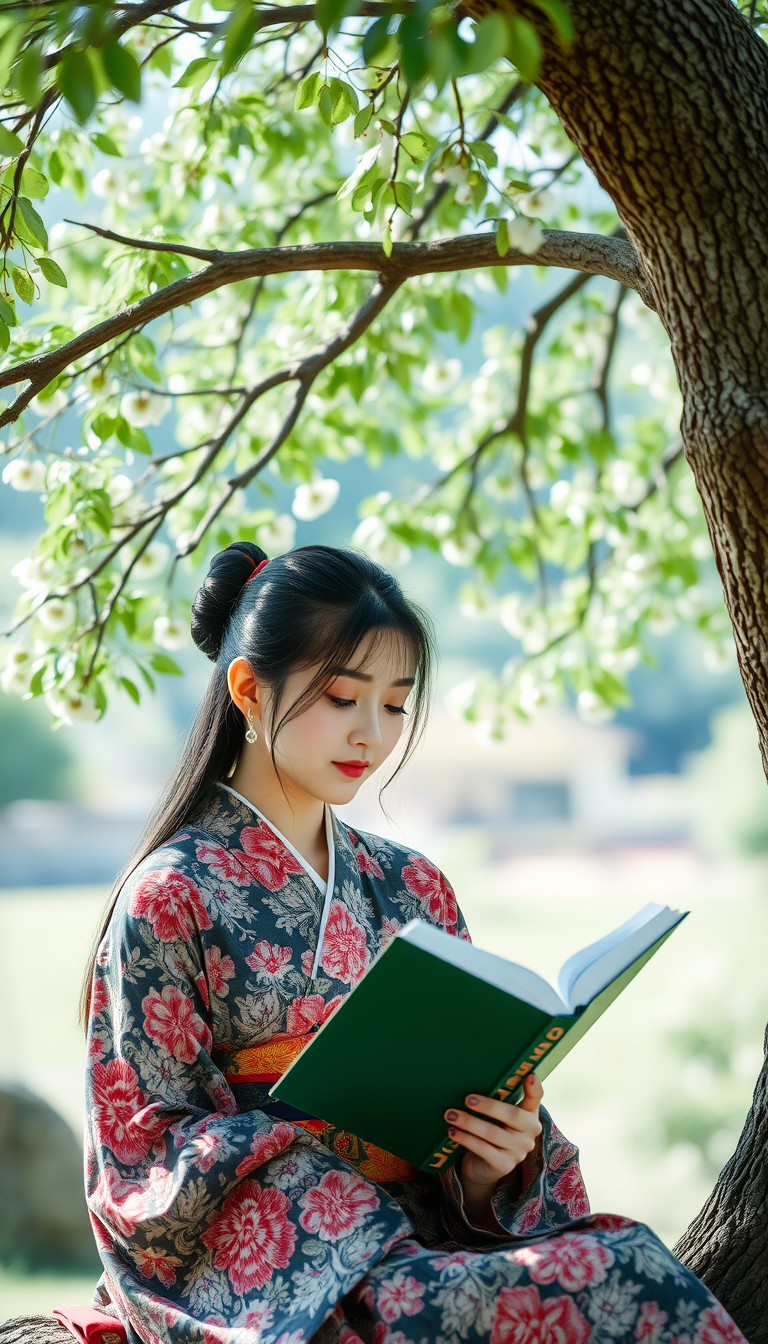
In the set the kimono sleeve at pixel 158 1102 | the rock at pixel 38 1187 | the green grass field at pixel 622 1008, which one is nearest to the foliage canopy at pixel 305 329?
the kimono sleeve at pixel 158 1102

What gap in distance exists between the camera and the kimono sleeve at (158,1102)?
1.19m

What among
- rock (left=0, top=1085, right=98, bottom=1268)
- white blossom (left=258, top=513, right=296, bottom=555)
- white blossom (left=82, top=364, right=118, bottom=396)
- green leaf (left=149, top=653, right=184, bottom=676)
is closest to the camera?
white blossom (left=82, top=364, right=118, bottom=396)

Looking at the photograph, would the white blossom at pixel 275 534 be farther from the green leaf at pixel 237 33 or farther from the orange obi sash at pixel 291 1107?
the green leaf at pixel 237 33

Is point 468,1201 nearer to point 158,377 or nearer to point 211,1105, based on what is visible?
point 211,1105

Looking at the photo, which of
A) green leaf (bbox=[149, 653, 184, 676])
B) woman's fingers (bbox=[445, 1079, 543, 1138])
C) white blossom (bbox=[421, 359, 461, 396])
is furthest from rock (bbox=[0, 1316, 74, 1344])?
white blossom (bbox=[421, 359, 461, 396])

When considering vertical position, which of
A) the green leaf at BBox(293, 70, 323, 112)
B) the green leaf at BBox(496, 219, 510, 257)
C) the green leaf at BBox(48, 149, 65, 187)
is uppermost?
the green leaf at BBox(48, 149, 65, 187)

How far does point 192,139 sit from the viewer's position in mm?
2561

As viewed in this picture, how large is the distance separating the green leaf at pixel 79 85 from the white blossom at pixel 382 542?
221 cm

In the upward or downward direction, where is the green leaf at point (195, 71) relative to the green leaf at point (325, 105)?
upward

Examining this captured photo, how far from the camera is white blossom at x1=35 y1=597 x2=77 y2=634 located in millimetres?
2143

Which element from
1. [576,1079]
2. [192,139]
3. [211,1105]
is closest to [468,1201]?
[211,1105]

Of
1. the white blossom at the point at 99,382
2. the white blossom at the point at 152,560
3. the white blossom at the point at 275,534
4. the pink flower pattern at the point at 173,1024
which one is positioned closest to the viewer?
the pink flower pattern at the point at 173,1024


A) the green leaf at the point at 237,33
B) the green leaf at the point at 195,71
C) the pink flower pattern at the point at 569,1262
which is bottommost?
the pink flower pattern at the point at 569,1262

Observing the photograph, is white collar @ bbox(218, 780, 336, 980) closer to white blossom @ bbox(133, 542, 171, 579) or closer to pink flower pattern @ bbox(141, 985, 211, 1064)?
pink flower pattern @ bbox(141, 985, 211, 1064)
